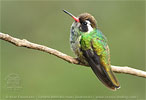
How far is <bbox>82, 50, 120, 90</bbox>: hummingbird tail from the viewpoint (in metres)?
4.37

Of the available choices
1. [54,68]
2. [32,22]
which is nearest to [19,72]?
[54,68]

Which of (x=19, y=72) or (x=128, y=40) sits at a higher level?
(x=128, y=40)

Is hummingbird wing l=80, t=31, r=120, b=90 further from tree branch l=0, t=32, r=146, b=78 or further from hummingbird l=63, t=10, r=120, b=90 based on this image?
tree branch l=0, t=32, r=146, b=78

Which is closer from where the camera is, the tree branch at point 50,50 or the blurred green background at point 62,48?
the tree branch at point 50,50

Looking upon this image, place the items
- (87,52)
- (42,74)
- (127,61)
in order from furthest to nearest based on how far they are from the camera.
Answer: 1. (127,61)
2. (42,74)
3. (87,52)

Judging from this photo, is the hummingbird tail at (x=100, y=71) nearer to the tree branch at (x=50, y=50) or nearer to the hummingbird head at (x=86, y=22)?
the tree branch at (x=50, y=50)

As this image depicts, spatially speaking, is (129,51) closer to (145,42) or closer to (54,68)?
(145,42)

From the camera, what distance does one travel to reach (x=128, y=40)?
861cm

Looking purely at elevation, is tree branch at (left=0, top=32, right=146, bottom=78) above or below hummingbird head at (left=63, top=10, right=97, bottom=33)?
below

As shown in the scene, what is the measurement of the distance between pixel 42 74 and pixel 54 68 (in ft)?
1.27

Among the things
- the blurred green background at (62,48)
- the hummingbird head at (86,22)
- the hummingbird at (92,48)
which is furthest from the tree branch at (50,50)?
the blurred green background at (62,48)

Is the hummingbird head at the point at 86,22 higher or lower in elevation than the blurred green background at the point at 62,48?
lower

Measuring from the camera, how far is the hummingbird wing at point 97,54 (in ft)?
14.7

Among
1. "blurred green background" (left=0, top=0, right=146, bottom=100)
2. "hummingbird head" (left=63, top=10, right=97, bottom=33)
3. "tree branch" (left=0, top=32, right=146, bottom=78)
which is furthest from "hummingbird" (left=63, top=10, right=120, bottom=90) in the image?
"blurred green background" (left=0, top=0, right=146, bottom=100)
